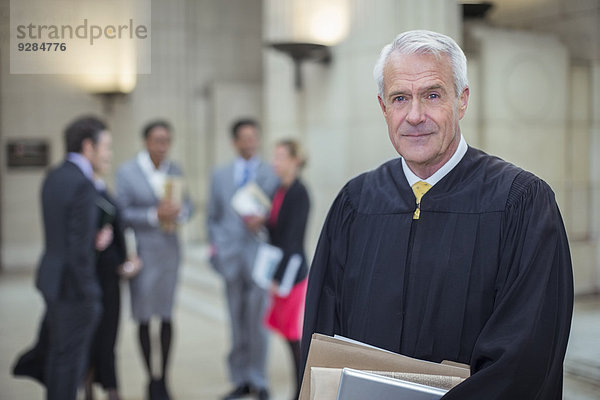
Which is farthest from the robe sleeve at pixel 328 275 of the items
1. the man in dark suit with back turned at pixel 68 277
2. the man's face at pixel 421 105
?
the man in dark suit with back turned at pixel 68 277

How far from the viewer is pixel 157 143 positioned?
5.22 m

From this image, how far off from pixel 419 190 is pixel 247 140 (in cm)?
321

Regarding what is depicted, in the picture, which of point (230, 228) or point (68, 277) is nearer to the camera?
point (68, 277)

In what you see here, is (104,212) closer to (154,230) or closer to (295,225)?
(154,230)

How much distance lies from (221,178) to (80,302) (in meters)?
1.54

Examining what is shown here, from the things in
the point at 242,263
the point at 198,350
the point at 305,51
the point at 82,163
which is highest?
the point at 305,51

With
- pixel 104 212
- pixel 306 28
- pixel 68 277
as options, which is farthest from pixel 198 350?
pixel 306 28

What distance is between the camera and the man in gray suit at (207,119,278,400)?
5.18m

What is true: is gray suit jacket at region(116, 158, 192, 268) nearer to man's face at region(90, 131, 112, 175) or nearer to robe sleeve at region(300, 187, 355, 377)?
man's face at region(90, 131, 112, 175)

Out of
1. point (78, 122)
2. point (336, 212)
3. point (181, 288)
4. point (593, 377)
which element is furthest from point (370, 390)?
point (181, 288)

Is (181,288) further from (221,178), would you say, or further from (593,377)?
(593,377)

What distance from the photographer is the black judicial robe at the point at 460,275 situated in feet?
6.11

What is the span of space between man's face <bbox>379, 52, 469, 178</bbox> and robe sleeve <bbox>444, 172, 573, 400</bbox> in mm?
262

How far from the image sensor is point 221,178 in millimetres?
5285
